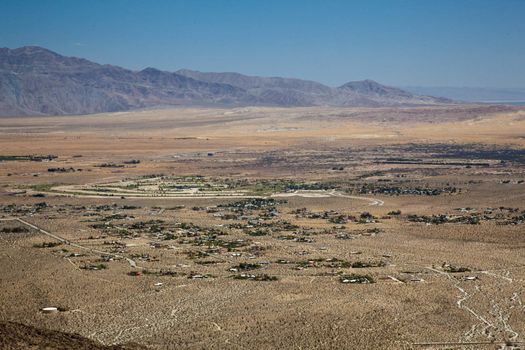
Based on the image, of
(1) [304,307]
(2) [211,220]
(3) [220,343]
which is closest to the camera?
(3) [220,343]

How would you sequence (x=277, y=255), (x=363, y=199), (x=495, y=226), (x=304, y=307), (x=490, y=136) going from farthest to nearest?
(x=490, y=136)
(x=363, y=199)
(x=495, y=226)
(x=277, y=255)
(x=304, y=307)

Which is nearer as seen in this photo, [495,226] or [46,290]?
[46,290]

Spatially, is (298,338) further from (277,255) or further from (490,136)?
(490,136)

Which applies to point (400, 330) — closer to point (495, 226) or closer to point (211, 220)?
point (495, 226)

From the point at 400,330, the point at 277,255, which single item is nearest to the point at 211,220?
the point at 277,255

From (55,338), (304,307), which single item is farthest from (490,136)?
(55,338)

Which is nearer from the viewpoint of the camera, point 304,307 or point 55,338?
point 55,338
